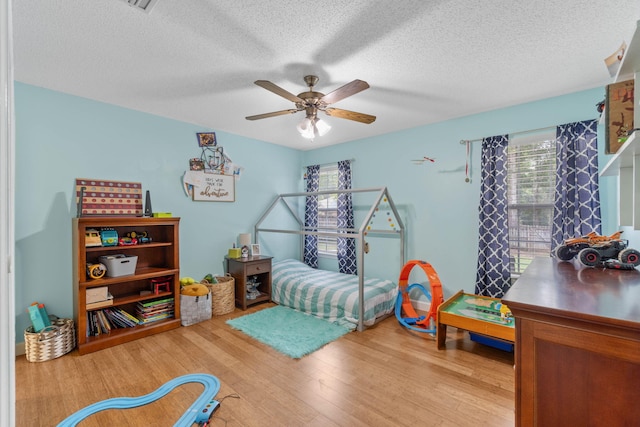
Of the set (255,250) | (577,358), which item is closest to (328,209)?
(255,250)

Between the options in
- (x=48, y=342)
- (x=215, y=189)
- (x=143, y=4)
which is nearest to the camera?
(x=143, y=4)

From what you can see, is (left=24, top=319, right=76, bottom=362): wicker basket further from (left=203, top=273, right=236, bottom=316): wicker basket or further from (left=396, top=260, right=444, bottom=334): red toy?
(left=396, top=260, right=444, bottom=334): red toy

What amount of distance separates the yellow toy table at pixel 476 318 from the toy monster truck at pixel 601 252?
0.82m

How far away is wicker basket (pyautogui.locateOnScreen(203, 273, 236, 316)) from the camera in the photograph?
10.7 feet

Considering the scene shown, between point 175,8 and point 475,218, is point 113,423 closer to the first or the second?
point 175,8

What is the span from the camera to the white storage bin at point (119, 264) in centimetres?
263

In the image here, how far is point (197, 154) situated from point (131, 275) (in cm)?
158

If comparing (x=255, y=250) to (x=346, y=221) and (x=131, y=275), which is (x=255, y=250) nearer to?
(x=346, y=221)

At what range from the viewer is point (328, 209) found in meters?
4.54

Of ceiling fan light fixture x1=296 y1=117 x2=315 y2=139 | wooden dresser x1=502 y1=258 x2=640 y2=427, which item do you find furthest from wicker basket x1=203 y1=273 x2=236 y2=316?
wooden dresser x1=502 y1=258 x2=640 y2=427

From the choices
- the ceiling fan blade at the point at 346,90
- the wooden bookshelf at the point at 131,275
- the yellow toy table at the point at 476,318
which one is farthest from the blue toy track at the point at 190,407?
the ceiling fan blade at the point at 346,90

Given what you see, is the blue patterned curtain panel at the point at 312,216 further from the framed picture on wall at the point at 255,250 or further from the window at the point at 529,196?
the window at the point at 529,196

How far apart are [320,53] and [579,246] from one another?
204 cm

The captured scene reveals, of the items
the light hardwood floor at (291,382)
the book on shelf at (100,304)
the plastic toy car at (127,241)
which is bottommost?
the light hardwood floor at (291,382)
